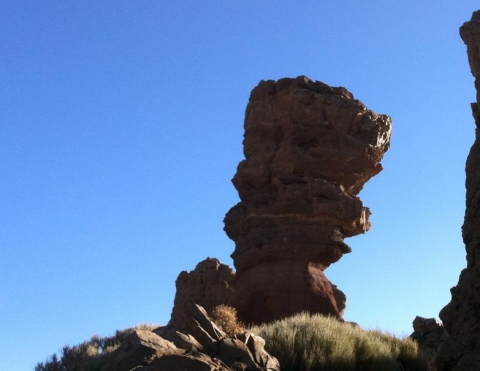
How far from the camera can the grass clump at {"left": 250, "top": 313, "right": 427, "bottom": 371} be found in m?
11.8

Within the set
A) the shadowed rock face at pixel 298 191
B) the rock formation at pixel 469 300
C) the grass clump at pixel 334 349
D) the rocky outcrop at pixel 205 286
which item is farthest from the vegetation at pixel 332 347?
the rocky outcrop at pixel 205 286

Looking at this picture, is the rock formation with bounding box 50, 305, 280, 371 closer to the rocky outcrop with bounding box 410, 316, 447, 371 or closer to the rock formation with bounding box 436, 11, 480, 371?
the rock formation with bounding box 436, 11, 480, 371

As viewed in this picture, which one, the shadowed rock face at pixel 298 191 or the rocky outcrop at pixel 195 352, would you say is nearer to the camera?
the rocky outcrop at pixel 195 352

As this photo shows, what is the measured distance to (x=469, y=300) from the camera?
25.2 ft

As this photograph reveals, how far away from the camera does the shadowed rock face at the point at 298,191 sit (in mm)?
22688

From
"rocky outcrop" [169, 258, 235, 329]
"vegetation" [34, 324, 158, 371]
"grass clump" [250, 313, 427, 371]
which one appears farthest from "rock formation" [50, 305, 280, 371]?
"rocky outcrop" [169, 258, 235, 329]

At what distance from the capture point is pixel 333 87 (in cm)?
2597

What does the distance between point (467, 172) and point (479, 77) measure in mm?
1395

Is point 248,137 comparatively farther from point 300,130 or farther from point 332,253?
point 332,253

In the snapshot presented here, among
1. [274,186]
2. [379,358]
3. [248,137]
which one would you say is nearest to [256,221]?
[274,186]

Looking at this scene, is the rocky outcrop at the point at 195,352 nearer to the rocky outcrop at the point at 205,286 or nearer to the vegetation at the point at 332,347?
the vegetation at the point at 332,347

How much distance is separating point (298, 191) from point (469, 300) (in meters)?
15.8

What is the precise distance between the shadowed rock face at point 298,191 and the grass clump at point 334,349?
7.57 meters

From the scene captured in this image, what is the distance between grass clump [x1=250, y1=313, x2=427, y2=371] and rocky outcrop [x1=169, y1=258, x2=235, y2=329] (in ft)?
36.7
